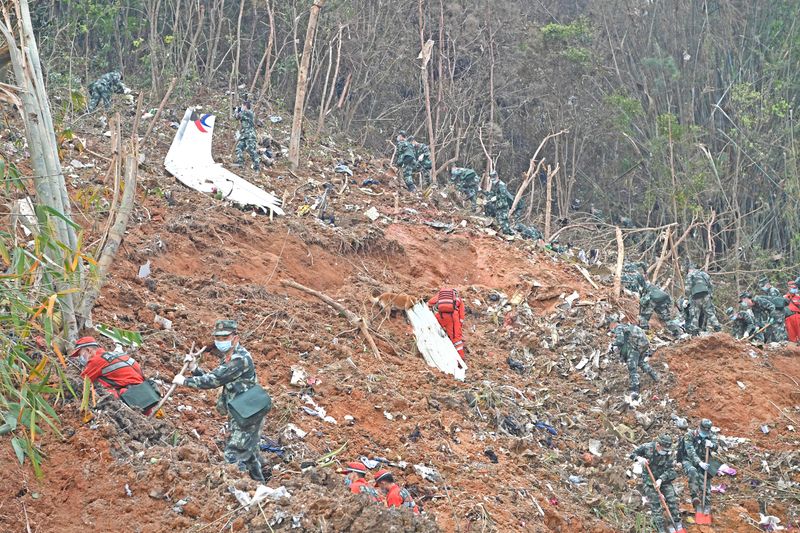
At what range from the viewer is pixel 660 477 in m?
9.41

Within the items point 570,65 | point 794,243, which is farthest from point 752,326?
point 570,65

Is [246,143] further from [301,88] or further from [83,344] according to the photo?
[83,344]

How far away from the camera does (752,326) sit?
14281mm

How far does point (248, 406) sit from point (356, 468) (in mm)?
1318

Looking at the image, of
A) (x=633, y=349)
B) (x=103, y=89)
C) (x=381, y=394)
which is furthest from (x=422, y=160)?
(x=381, y=394)

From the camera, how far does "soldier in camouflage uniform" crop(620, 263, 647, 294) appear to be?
44.5ft

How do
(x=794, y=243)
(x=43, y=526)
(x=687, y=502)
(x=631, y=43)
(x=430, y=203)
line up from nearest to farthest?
(x=43, y=526) → (x=687, y=502) → (x=430, y=203) → (x=794, y=243) → (x=631, y=43)

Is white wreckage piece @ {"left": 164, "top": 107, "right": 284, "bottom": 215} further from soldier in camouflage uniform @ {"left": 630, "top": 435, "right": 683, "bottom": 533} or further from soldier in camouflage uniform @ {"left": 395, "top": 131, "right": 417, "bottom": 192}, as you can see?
soldier in camouflage uniform @ {"left": 630, "top": 435, "right": 683, "bottom": 533}

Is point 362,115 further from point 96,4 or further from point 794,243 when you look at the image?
point 794,243

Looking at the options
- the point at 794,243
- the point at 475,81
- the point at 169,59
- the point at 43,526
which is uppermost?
the point at 43,526

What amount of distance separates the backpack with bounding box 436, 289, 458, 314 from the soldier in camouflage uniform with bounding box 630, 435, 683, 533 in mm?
3258

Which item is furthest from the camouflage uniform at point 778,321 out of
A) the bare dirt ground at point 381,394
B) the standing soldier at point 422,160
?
the standing soldier at point 422,160

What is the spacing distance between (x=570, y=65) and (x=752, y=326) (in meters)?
14.9

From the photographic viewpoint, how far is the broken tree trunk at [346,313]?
11.3 m
